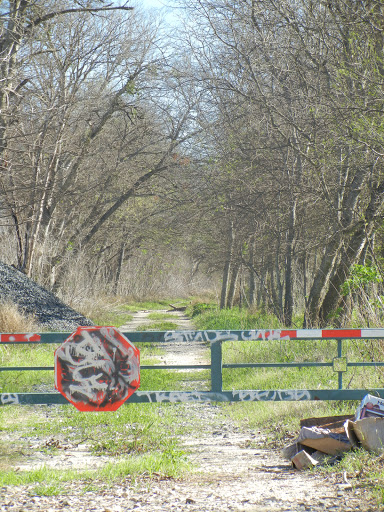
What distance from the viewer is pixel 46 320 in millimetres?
16844

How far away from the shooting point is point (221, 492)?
4.43 meters

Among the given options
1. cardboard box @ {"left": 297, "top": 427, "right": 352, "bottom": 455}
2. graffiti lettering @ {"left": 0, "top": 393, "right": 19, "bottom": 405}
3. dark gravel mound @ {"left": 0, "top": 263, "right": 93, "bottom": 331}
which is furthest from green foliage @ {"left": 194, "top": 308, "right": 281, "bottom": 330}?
graffiti lettering @ {"left": 0, "top": 393, "right": 19, "bottom": 405}

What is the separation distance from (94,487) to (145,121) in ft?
67.9

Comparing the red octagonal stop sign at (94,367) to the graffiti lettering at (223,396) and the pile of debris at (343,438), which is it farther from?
the pile of debris at (343,438)

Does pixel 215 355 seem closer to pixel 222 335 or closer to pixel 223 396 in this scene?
pixel 222 335

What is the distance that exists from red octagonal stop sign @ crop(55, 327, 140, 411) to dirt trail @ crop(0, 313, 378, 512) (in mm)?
669

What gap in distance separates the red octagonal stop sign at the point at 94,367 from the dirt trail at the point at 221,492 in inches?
26.3

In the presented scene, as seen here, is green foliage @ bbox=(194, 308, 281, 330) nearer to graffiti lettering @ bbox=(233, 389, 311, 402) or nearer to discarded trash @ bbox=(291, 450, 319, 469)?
graffiti lettering @ bbox=(233, 389, 311, 402)

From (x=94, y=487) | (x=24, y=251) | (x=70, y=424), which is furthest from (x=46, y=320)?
(x=94, y=487)

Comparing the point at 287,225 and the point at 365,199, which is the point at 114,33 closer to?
the point at 287,225

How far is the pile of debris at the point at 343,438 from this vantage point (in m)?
4.94

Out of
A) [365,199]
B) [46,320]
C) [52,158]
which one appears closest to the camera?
[365,199]

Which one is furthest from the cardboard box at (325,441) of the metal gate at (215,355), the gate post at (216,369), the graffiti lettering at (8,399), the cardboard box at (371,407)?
the graffiti lettering at (8,399)

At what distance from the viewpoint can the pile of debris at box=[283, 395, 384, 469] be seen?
4.94 metres
